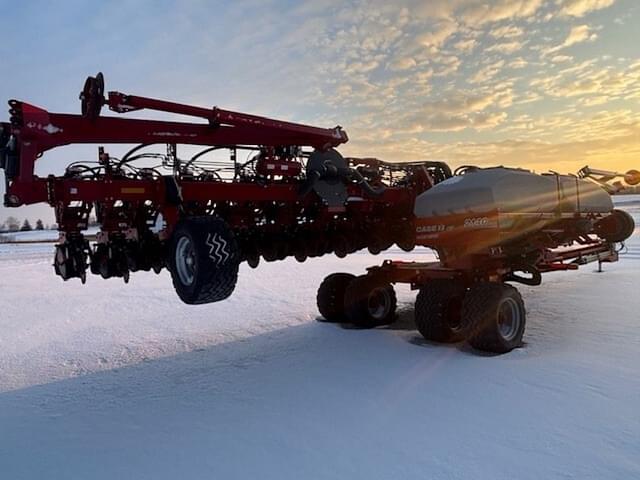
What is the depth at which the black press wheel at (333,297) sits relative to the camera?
7379mm

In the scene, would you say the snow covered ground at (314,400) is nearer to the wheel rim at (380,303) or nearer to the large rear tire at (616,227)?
the wheel rim at (380,303)

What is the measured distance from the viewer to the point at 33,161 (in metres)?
4.35

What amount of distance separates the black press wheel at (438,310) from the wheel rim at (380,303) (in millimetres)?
1134

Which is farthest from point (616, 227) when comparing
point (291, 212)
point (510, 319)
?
point (291, 212)

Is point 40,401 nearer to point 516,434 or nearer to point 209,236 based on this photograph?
point 209,236

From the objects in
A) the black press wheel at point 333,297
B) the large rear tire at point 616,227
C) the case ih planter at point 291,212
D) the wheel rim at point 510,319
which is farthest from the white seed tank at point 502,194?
the large rear tire at point 616,227

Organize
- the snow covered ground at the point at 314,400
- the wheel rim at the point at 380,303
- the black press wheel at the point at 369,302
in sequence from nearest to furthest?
the snow covered ground at the point at 314,400 → the black press wheel at the point at 369,302 → the wheel rim at the point at 380,303

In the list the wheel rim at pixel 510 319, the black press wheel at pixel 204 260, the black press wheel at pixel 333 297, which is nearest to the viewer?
the black press wheel at pixel 204 260

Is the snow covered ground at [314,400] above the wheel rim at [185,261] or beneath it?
beneath

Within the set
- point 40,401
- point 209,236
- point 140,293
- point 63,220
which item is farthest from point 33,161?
point 140,293

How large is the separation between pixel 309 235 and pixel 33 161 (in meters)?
3.08

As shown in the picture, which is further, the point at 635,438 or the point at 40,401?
the point at 40,401

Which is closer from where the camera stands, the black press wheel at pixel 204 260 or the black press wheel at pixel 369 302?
the black press wheel at pixel 204 260

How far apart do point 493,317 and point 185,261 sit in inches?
123
